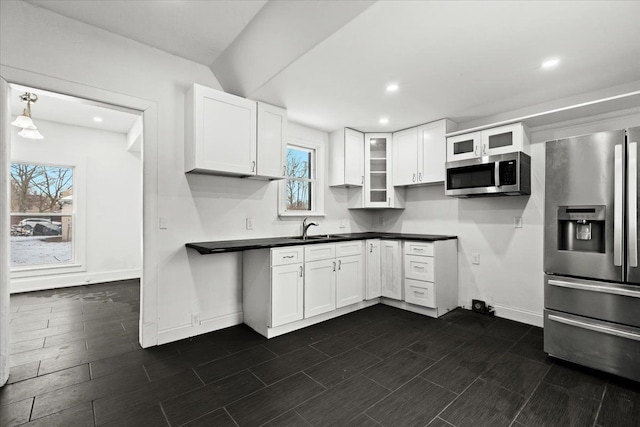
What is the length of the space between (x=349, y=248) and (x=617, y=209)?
7.85ft

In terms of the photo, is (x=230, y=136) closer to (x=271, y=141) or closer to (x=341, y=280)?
(x=271, y=141)

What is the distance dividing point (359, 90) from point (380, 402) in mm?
2638

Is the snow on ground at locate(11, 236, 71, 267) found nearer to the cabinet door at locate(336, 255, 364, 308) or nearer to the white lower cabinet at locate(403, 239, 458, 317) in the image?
the cabinet door at locate(336, 255, 364, 308)

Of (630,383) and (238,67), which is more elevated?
(238,67)

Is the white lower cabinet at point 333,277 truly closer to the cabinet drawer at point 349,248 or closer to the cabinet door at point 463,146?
the cabinet drawer at point 349,248

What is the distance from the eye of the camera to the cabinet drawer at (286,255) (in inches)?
116

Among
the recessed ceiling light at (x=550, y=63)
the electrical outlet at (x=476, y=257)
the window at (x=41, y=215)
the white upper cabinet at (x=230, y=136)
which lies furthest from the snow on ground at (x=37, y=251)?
the recessed ceiling light at (x=550, y=63)

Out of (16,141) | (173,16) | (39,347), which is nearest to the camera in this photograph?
(173,16)

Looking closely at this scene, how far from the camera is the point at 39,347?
8.82ft

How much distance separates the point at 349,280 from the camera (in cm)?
363

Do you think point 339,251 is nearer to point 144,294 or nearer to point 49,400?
point 144,294

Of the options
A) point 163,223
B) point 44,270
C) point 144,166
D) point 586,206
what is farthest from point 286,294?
point 44,270

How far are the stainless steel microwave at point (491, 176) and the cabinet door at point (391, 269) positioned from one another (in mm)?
987

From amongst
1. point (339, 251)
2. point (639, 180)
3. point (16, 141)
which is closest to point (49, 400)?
point (339, 251)
